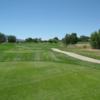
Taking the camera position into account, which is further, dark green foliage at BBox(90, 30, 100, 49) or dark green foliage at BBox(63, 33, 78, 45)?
dark green foliage at BBox(63, 33, 78, 45)

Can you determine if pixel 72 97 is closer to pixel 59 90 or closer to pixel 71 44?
pixel 59 90

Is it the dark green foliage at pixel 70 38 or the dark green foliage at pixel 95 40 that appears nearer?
the dark green foliage at pixel 95 40

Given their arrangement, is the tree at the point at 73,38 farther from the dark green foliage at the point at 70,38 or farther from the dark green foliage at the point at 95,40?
the dark green foliage at the point at 95,40

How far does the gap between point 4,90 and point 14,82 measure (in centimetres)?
142

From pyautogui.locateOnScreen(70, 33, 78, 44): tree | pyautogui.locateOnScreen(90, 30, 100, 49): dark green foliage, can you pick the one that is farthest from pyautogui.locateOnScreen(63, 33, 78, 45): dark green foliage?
pyautogui.locateOnScreen(90, 30, 100, 49): dark green foliage

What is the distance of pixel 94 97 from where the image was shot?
784 cm

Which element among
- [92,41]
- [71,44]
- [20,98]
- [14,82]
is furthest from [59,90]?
[71,44]

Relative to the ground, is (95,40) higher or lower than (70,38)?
lower

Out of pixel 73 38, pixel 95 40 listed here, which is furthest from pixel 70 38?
pixel 95 40

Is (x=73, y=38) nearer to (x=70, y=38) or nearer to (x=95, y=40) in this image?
(x=70, y=38)

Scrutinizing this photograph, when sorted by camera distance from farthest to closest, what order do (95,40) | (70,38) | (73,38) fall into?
(73,38), (70,38), (95,40)

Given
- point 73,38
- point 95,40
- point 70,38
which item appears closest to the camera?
point 95,40

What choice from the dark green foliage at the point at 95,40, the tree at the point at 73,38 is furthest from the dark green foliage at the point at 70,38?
the dark green foliage at the point at 95,40

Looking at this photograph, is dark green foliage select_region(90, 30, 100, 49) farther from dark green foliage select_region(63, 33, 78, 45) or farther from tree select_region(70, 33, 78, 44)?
dark green foliage select_region(63, 33, 78, 45)
